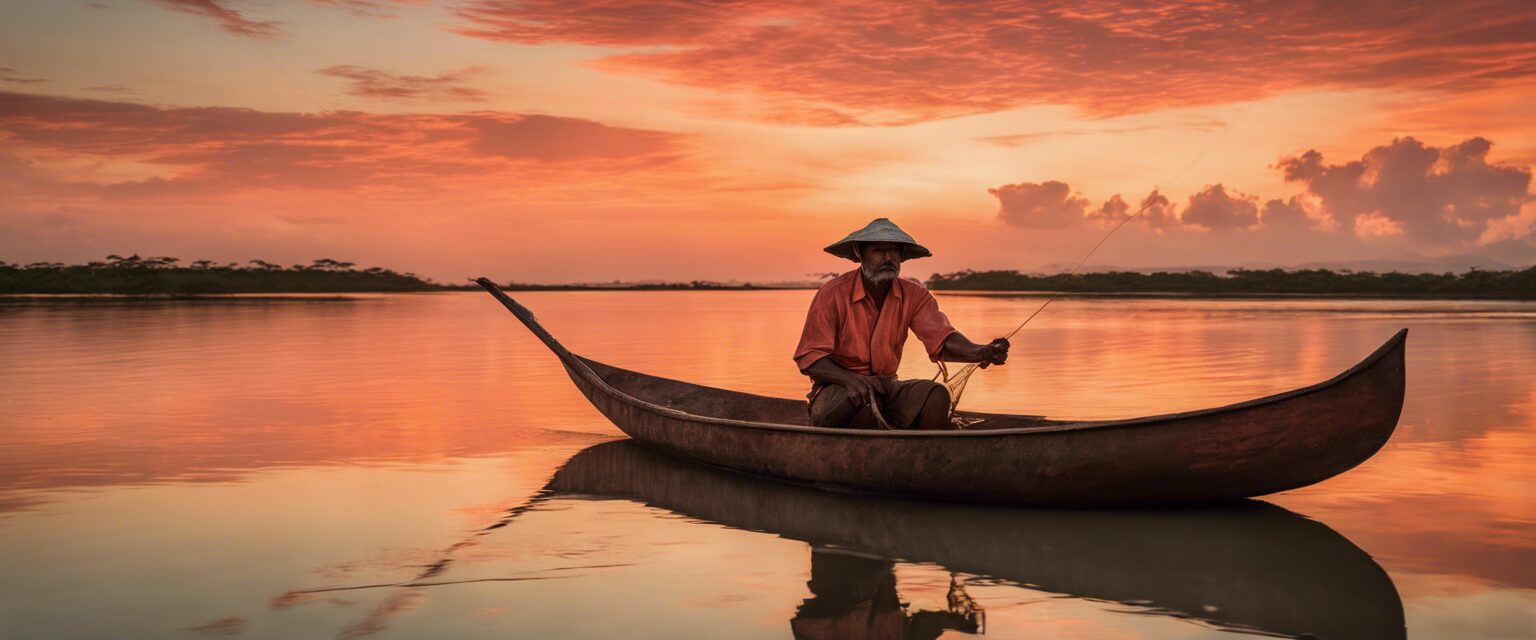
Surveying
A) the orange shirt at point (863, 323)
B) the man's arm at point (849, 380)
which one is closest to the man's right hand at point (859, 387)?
A: the man's arm at point (849, 380)

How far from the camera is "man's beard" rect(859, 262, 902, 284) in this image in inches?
235

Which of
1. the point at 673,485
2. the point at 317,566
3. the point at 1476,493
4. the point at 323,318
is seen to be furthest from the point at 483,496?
the point at 323,318

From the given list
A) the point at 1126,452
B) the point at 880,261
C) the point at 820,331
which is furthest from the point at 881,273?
the point at 1126,452

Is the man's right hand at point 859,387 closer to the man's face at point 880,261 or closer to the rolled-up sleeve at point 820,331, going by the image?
the rolled-up sleeve at point 820,331

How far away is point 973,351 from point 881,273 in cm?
62

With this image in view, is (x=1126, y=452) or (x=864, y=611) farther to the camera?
(x=1126, y=452)

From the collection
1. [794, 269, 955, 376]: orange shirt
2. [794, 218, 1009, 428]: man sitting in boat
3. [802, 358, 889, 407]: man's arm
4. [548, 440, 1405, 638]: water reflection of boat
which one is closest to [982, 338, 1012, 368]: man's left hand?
[794, 218, 1009, 428]: man sitting in boat

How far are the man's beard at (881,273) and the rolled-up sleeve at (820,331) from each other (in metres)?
0.23

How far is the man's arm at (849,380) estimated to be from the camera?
5.92m

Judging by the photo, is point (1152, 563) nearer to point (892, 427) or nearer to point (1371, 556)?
point (1371, 556)

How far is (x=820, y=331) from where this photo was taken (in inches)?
237

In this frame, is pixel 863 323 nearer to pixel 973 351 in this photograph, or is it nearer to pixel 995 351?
pixel 973 351

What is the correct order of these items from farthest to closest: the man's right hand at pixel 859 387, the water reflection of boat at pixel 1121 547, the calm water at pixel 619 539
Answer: the man's right hand at pixel 859 387 < the water reflection of boat at pixel 1121 547 < the calm water at pixel 619 539

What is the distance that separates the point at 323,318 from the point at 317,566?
23.9 metres
